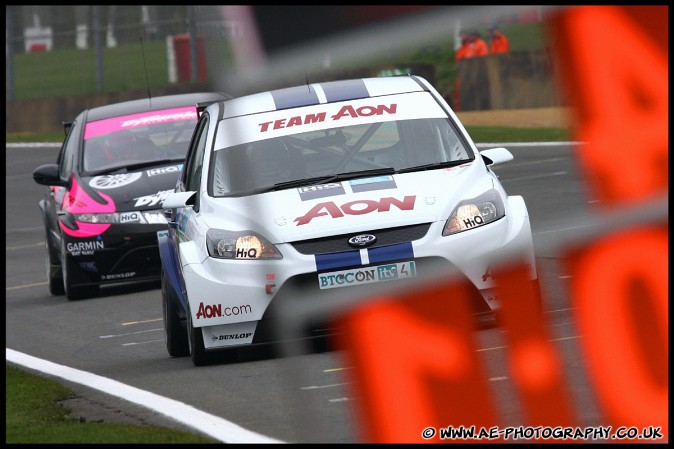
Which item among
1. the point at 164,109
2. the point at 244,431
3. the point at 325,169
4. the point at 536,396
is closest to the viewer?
the point at 536,396

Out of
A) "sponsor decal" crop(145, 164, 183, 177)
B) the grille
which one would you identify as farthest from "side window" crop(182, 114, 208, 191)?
"sponsor decal" crop(145, 164, 183, 177)

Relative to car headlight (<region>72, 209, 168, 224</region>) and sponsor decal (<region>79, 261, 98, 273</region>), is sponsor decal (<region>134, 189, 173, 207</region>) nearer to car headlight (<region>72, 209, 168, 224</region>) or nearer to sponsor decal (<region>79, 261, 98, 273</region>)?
car headlight (<region>72, 209, 168, 224</region>)

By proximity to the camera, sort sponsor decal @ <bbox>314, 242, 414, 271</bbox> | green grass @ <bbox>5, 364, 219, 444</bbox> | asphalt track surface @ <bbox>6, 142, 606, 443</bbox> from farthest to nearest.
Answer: sponsor decal @ <bbox>314, 242, 414, 271</bbox>
green grass @ <bbox>5, 364, 219, 444</bbox>
asphalt track surface @ <bbox>6, 142, 606, 443</bbox>

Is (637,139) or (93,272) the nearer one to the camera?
(637,139)

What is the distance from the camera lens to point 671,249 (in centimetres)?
319

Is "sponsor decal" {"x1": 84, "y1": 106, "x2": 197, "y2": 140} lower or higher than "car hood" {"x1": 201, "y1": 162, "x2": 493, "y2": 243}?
lower

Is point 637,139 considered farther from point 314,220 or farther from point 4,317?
point 4,317

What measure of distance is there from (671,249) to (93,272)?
944 cm

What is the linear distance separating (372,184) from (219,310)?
1010 millimetres

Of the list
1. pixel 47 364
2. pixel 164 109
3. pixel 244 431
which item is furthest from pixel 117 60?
pixel 244 431

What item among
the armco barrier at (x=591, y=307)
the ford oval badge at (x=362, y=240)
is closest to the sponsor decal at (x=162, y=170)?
the ford oval badge at (x=362, y=240)

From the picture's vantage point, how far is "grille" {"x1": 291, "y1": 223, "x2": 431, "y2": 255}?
288 inches

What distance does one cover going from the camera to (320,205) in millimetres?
7531

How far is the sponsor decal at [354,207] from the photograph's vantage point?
7438mm
